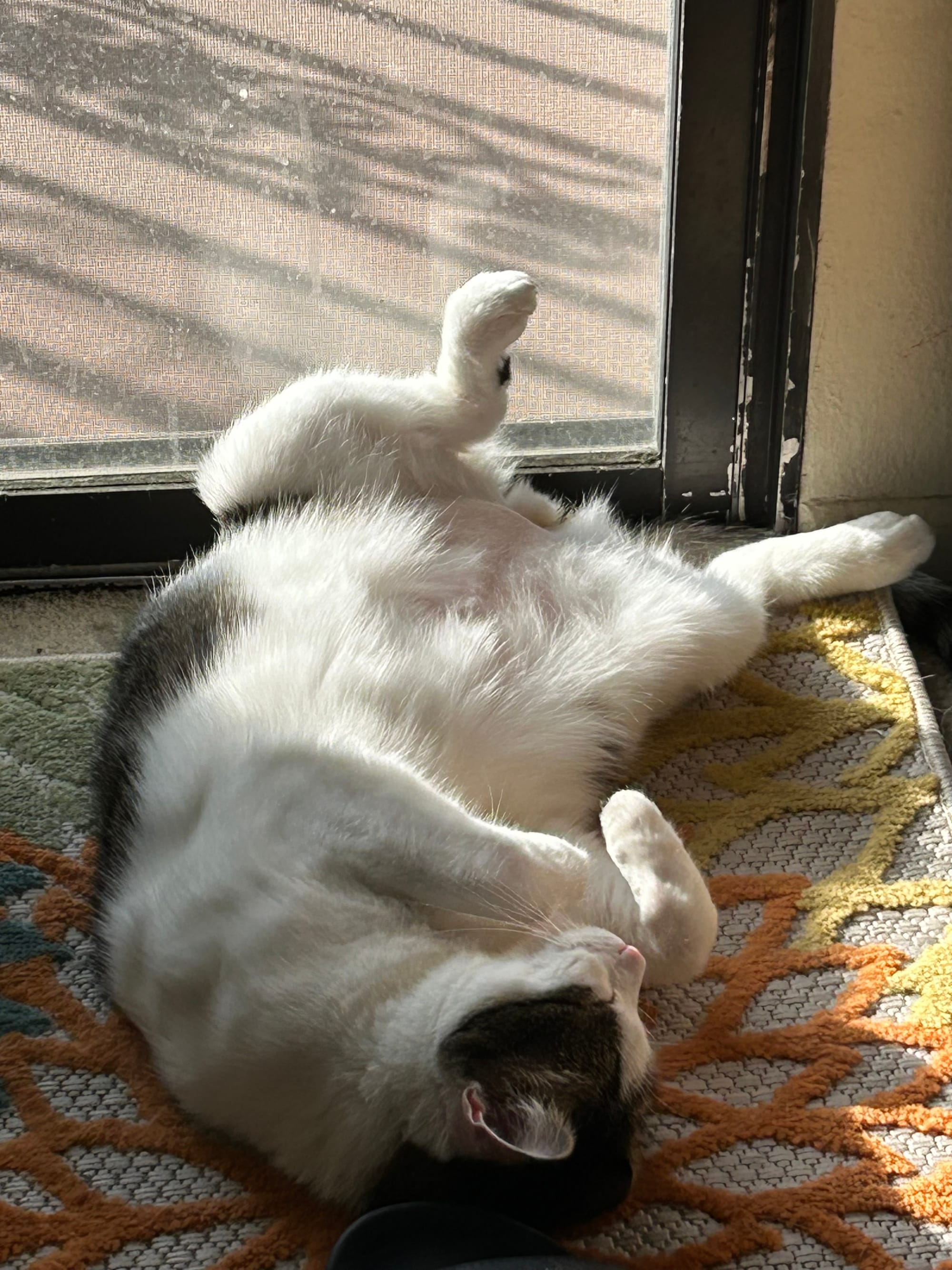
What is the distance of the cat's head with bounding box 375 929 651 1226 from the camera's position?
46.8 inches

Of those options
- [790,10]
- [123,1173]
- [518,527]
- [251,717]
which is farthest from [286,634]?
[790,10]

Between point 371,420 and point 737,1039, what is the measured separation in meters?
1.09

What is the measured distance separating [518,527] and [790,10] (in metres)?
0.91

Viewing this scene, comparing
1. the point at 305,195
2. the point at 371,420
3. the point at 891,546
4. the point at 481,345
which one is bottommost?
the point at 891,546

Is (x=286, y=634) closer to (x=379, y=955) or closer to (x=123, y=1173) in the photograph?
(x=379, y=955)

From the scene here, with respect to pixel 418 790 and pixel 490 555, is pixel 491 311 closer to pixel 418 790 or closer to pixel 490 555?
pixel 490 555

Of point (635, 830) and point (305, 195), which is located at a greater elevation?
point (305, 195)

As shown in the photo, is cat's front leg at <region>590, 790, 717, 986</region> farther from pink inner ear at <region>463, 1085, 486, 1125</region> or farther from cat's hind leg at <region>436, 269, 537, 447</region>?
cat's hind leg at <region>436, 269, 537, 447</region>

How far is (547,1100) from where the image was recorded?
1.22m

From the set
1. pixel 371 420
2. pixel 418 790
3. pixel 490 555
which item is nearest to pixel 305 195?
pixel 371 420

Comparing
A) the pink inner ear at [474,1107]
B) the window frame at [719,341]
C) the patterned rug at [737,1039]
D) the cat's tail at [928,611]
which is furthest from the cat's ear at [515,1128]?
the window frame at [719,341]

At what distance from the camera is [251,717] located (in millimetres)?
1617

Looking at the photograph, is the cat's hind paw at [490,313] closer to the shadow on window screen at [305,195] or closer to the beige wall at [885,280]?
the shadow on window screen at [305,195]

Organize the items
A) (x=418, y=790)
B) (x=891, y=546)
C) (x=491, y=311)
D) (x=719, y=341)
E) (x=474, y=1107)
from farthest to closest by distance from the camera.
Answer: (x=719, y=341)
(x=891, y=546)
(x=491, y=311)
(x=418, y=790)
(x=474, y=1107)
